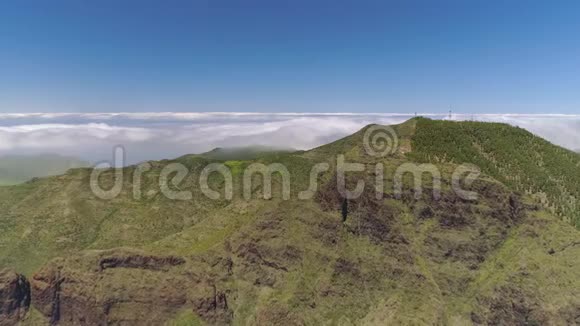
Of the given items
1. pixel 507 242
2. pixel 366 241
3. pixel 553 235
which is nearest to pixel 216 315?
pixel 366 241

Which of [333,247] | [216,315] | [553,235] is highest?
[553,235]

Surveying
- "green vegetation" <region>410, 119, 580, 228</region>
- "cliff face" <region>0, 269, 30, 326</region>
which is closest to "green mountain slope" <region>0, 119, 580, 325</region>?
"green vegetation" <region>410, 119, 580, 228</region>

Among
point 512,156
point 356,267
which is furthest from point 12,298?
point 512,156

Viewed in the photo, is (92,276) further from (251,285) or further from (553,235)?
(553,235)

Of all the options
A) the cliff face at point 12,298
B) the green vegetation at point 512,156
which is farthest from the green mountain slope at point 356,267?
the cliff face at point 12,298

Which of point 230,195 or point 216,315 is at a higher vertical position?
point 230,195

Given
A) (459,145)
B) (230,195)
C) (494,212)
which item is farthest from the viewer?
(230,195)

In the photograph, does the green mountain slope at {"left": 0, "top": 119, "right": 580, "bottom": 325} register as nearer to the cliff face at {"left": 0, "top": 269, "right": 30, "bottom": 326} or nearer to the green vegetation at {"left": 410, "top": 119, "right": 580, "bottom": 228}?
the green vegetation at {"left": 410, "top": 119, "right": 580, "bottom": 228}
